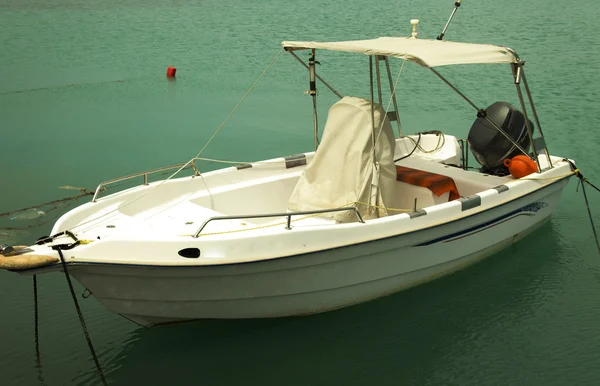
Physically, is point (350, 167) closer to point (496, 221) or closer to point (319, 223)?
point (319, 223)

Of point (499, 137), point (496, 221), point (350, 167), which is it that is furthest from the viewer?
point (499, 137)

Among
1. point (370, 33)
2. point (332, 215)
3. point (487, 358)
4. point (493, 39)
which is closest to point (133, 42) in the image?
point (370, 33)

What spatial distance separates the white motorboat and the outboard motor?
0.01 metres

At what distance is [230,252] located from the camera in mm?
5746

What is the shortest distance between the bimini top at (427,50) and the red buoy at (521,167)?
1.28 metres

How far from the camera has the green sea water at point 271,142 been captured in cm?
606

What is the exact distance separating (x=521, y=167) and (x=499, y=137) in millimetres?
526

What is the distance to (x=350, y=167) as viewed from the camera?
6.83 metres

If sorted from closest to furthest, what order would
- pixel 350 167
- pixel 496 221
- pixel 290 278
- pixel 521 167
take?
1. pixel 290 278
2. pixel 350 167
3. pixel 496 221
4. pixel 521 167

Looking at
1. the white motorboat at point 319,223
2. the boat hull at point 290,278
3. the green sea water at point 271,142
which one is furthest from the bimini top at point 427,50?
the green sea water at point 271,142

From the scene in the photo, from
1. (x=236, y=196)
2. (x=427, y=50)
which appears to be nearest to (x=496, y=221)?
(x=427, y=50)

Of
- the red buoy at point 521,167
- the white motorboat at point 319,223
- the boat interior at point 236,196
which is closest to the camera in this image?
the white motorboat at point 319,223

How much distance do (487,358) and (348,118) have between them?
102 inches

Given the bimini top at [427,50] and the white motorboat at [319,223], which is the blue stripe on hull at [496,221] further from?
the bimini top at [427,50]
